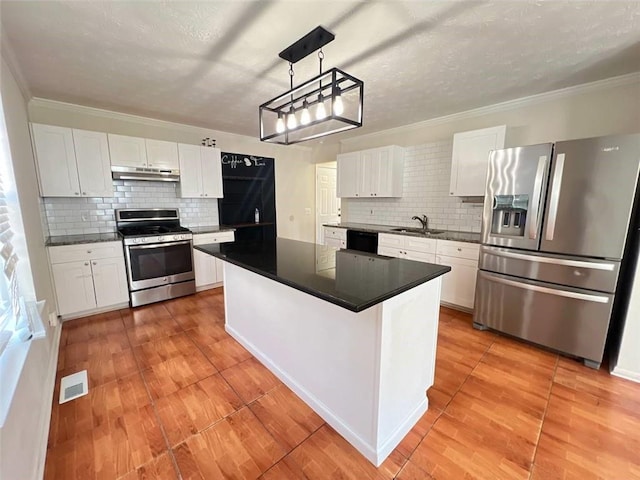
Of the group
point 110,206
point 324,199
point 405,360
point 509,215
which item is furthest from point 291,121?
point 324,199

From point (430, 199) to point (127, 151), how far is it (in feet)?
13.6

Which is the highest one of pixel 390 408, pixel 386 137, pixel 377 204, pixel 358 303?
pixel 386 137

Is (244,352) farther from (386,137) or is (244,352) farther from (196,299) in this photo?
(386,137)

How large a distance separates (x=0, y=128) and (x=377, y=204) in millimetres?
4252

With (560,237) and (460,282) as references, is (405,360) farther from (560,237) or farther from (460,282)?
(460,282)

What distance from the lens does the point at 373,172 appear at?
4.28 m

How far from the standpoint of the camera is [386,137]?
4477mm

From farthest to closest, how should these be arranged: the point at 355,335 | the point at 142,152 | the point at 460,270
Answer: the point at 142,152
the point at 460,270
the point at 355,335

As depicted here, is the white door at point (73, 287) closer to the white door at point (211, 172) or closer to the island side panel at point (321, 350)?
the white door at point (211, 172)

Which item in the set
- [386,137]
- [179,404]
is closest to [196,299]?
[179,404]

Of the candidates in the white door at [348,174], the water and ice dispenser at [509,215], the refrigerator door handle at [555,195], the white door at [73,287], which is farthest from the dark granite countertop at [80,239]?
the refrigerator door handle at [555,195]

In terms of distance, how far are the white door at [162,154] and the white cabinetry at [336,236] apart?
8.48ft

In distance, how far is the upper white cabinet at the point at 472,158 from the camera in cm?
311

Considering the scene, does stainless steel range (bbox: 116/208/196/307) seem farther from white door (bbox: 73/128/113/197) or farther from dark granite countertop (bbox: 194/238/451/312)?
dark granite countertop (bbox: 194/238/451/312)
